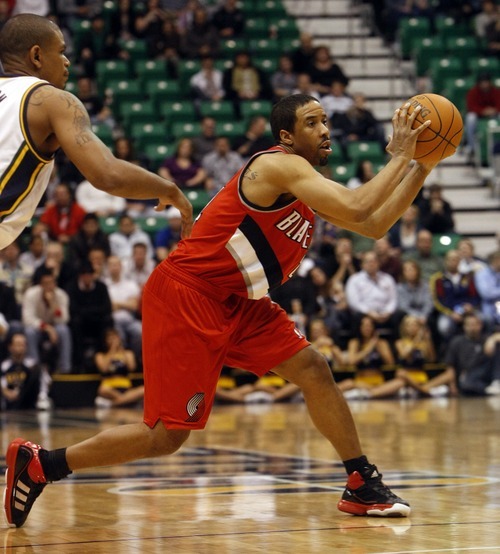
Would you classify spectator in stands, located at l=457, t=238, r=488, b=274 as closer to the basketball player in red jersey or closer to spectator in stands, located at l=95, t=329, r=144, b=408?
spectator in stands, located at l=95, t=329, r=144, b=408

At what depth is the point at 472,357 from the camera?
48.4ft

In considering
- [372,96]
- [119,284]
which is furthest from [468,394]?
[372,96]

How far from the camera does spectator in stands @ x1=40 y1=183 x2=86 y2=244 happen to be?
14.9 m

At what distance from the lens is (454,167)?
1989 cm

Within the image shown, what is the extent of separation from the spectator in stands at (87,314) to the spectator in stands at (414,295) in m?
3.95

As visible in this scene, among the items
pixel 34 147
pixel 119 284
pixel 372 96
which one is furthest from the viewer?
pixel 372 96

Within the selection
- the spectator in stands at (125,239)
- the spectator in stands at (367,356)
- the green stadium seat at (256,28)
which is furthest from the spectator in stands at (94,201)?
the green stadium seat at (256,28)

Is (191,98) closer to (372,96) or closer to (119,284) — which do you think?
(372,96)

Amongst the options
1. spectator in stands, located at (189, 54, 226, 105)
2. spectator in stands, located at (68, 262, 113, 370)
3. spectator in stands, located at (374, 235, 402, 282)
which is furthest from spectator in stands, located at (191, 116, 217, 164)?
spectator in stands, located at (68, 262, 113, 370)

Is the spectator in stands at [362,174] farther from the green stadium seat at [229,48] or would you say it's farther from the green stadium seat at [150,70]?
the green stadium seat at [229,48]

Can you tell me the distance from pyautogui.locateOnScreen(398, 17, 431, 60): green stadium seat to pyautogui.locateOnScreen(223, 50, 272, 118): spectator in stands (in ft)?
11.4

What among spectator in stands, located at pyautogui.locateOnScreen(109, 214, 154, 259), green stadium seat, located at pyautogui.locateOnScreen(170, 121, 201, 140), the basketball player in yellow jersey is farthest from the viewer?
green stadium seat, located at pyautogui.locateOnScreen(170, 121, 201, 140)

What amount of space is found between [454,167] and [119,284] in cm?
766

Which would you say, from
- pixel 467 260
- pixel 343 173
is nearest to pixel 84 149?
pixel 467 260
